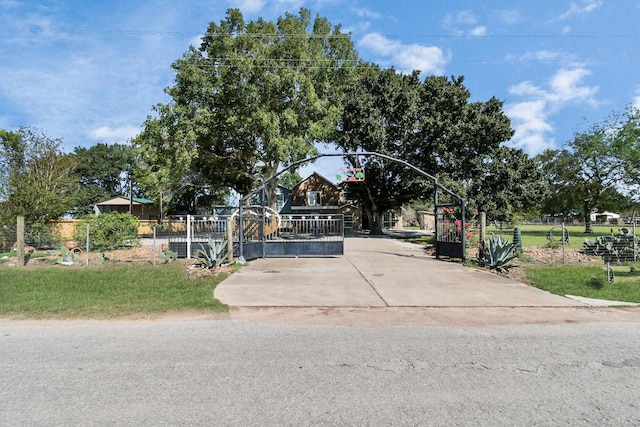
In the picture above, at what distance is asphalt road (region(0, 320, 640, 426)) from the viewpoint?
320cm

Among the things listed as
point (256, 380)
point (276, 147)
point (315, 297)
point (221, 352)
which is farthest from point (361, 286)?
point (276, 147)

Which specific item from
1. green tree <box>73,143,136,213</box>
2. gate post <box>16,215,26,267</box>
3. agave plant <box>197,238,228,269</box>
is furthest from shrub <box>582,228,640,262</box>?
green tree <box>73,143,136,213</box>

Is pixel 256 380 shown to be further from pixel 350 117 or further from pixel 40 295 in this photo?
pixel 350 117

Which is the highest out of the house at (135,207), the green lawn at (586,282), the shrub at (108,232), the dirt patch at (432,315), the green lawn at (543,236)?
the house at (135,207)

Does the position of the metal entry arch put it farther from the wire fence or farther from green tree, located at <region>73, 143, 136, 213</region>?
green tree, located at <region>73, 143, 136, 213</region>

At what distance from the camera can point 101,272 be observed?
10789mm

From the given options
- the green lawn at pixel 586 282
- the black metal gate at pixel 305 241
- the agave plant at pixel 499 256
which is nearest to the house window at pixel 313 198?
the black metal gate at pixel 305 241

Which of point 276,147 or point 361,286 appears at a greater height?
point 276,147

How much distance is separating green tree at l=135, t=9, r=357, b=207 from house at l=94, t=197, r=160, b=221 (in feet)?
90.9

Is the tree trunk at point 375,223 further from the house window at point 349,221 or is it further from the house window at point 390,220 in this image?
the house window at point 390,220

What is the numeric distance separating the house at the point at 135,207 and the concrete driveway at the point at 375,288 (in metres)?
47.5

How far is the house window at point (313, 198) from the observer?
48.0m

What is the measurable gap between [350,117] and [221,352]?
29.7 meters

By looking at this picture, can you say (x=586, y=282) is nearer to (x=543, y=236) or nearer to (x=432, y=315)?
(x=432, y=315)
